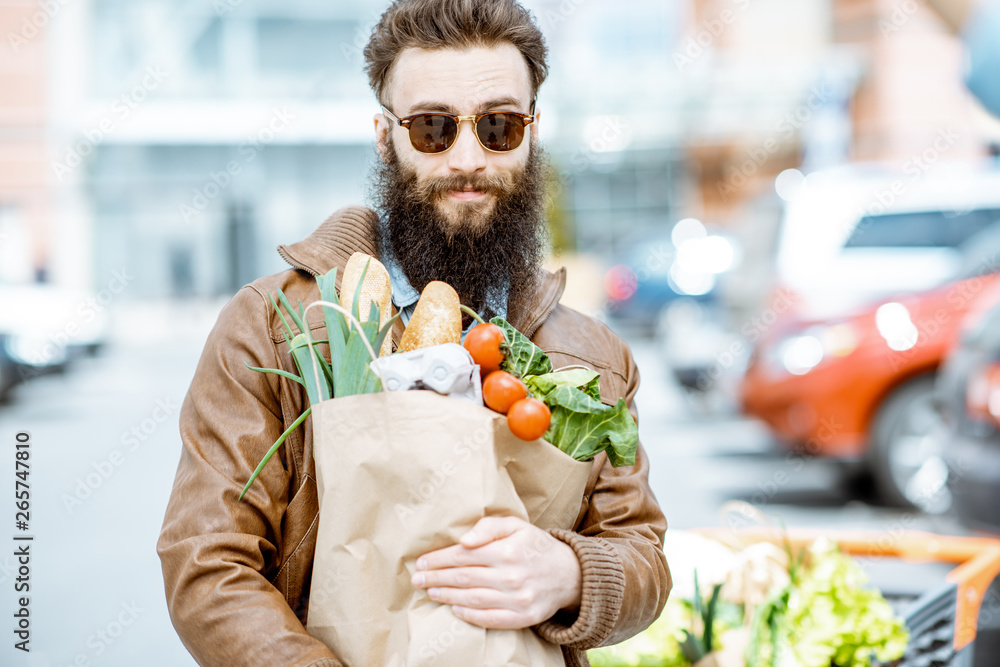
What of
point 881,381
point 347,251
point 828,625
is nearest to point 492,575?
point 347,251

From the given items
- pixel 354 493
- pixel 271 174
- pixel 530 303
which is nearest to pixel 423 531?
pixel 354 493

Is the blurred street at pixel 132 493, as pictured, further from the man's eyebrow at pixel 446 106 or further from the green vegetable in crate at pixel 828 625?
the man's eyebrow at pixel 446 106

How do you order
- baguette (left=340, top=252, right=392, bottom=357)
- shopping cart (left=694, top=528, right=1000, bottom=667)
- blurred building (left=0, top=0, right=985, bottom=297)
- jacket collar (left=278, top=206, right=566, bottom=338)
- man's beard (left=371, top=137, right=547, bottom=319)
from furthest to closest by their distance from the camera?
1. blurred building (left=0, top=0, right=985, bottom=297)
2. shopping cart (left=694, top=528, right=1000, bottom=667)
3. man's beard (left=371, top=137, right=547, bottom=319)
4. jacket collar (left=278, top=206, right=566, bottom=338)
5. baguette (left=340, top=252, right=392, bottom=357)

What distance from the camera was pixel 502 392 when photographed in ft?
4.80

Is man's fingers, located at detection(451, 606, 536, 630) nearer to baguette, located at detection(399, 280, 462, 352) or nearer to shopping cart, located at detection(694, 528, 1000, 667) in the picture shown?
baguette, located at detection(399, 280, 462, 352)

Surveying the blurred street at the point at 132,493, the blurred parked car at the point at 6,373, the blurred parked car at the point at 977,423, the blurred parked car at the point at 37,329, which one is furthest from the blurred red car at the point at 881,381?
the blurred parked car at the point at 37,329

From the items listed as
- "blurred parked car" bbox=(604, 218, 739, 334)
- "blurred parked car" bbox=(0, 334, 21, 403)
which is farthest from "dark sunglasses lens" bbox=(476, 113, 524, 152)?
"blurred parked car" bbox=(604, 218, 739, 334)

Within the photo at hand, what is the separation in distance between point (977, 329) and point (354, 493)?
411 cm

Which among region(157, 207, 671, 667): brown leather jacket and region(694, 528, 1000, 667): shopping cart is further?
region(694, 528, 1000, 667): shopping cart

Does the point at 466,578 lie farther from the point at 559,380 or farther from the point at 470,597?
the point at 559,380

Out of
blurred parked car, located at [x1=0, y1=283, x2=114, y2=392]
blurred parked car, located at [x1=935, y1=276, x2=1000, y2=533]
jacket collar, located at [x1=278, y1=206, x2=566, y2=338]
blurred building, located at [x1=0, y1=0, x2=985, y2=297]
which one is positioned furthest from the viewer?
blurred building, located at [x1=0, y1=0, x2=985, y2=297]

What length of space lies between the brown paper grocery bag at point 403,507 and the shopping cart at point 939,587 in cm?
170

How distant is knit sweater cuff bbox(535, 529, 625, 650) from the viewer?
5.18ft

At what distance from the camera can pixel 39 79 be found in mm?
20359
